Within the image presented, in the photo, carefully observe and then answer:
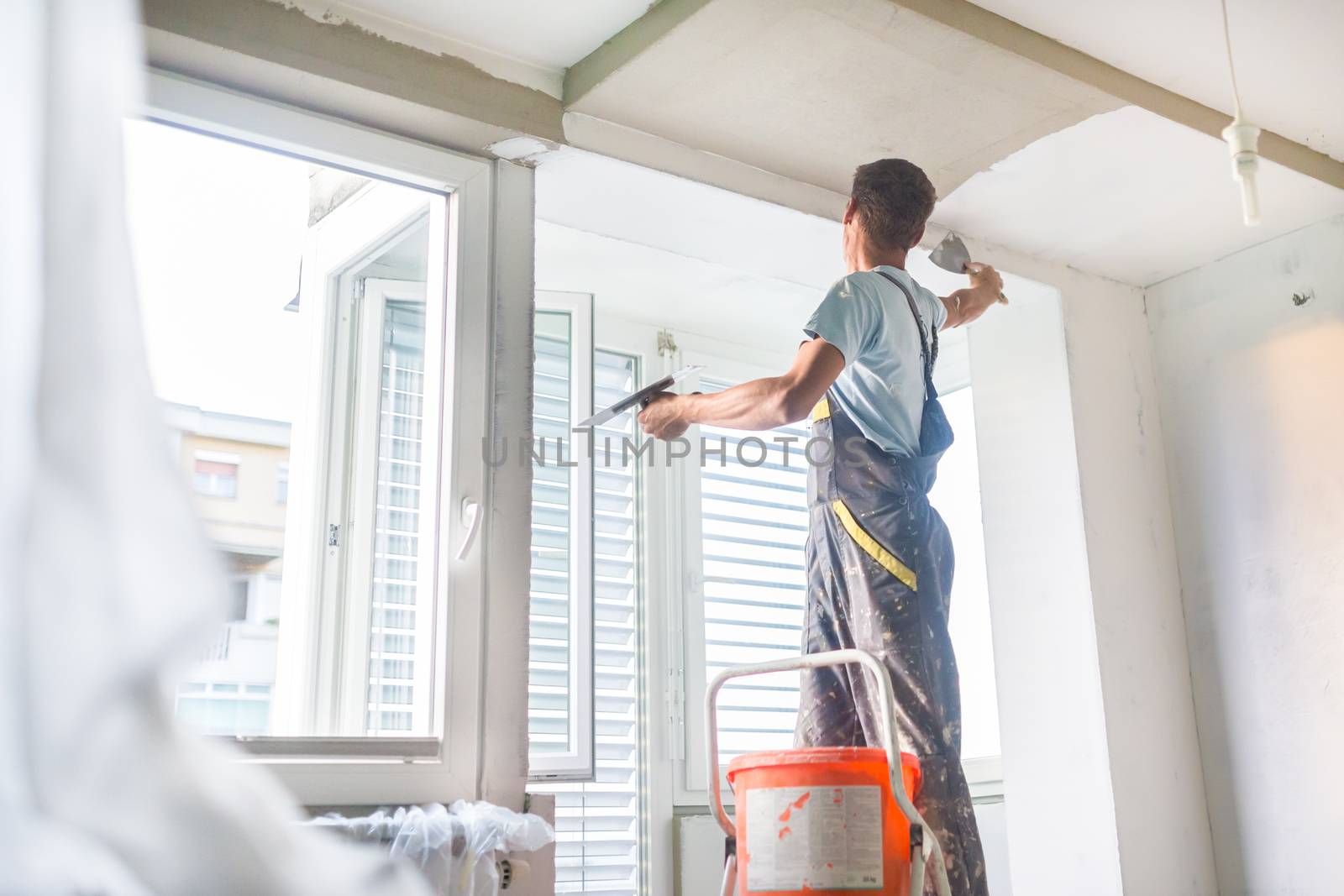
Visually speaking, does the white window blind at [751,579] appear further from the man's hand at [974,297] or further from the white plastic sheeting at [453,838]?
the white plastic sheeting at [453,838]

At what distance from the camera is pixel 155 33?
1856 millimetres

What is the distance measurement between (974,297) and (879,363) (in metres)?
0.69

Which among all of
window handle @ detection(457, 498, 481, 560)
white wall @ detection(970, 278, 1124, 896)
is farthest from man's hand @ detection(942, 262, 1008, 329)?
window handle @ detection(457, 498, 481, 560)

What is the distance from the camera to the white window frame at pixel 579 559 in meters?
2.50

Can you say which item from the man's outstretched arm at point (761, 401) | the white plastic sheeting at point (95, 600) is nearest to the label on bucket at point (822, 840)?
the man's outstretched arm at point (761, 401)

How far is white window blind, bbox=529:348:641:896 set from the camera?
2.91 metres

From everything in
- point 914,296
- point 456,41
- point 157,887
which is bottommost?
point 157,887

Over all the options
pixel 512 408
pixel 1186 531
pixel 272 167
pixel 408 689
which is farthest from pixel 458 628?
pixel 1186 531

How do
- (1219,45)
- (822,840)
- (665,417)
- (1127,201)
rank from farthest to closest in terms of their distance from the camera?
(1127,201) → (1219,45) → (665,417) → (822,840)

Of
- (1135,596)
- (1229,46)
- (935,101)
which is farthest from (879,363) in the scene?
(1135,596)

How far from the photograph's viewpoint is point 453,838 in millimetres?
1772

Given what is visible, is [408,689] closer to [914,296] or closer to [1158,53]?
[914,296]

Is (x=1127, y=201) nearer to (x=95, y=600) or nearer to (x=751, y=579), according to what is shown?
(x=751, y=579)

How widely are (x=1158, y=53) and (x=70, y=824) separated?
2.39 metres
